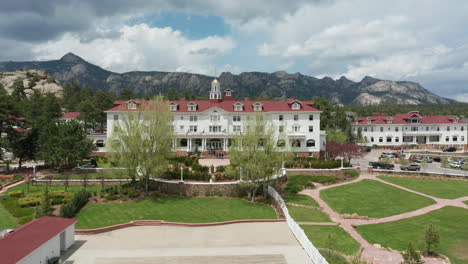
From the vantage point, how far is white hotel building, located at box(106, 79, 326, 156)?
188ft

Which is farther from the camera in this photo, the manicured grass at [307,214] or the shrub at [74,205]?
the manicured grass at [307,214]

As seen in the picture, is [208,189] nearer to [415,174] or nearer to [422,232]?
[422,232]

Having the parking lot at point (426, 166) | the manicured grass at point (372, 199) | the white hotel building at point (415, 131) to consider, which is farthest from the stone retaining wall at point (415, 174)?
the white hotel building at point (415, 131)

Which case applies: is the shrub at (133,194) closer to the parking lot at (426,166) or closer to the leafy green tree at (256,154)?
the leafy green tree at (256,154)

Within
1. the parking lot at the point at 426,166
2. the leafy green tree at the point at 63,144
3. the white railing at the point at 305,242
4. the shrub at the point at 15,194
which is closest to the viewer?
the white railing at the point at 305,242

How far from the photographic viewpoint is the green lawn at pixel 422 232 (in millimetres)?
21766

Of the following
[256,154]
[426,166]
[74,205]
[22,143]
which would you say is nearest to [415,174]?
[426,166]

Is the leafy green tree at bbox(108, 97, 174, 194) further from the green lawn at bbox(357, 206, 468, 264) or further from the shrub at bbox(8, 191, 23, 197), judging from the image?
the green lawn at bbox(357, 206, 468, 264)

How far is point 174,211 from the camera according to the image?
31250 millimetres

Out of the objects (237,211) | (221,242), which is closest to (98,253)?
(221,242)

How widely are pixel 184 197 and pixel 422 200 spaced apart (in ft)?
95.8

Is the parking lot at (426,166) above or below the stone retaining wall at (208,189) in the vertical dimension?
above

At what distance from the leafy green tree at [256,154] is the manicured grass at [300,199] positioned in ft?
11.6

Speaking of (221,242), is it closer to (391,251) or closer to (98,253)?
(98,253)
